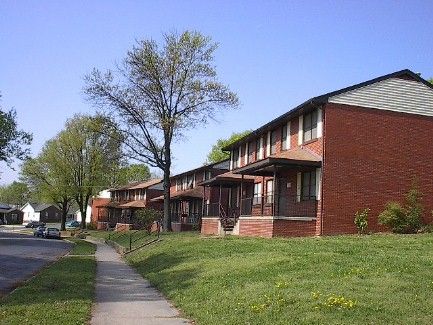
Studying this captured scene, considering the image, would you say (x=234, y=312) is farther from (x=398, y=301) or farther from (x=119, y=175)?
(x=119, y=175)

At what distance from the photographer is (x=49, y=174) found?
74.5 m

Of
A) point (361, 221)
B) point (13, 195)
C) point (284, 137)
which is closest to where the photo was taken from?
point (361, 221)

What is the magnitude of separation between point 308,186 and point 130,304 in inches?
591

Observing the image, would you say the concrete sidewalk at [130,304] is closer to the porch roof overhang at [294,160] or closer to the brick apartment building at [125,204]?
the porch roof overhang at [294,160]

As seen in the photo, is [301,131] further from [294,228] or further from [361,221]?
[361,221]

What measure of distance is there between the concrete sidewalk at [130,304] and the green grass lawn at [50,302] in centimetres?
30

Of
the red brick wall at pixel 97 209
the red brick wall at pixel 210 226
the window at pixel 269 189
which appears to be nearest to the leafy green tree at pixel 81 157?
the red brick wall at pixel 97 209

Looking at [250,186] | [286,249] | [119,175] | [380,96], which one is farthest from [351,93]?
[119,175]

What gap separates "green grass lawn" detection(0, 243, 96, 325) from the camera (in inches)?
393

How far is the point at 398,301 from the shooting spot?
9.19 meters

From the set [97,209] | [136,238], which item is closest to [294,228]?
[136,238]

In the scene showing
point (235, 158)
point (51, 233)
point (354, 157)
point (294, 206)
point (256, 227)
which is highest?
point (235, 158)

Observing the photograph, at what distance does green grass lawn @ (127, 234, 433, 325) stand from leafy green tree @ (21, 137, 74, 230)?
57.1m

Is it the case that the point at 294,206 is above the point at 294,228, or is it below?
above
